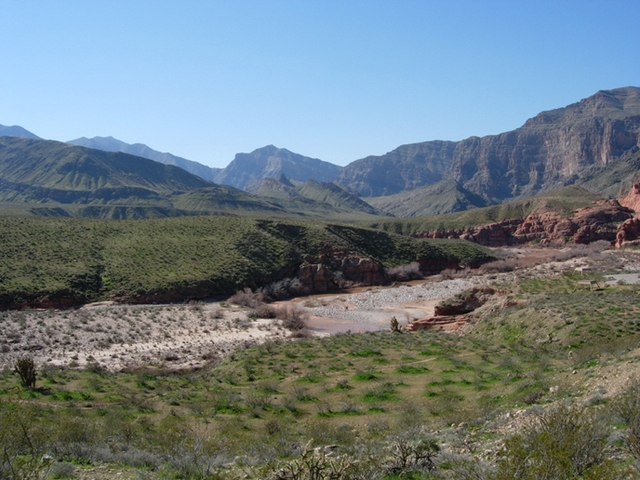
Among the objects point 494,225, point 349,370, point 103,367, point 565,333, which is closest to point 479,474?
point 349,370

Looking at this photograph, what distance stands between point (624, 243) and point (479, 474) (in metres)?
85.1

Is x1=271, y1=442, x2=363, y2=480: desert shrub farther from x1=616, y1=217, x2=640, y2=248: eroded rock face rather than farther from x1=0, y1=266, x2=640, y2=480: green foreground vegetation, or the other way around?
x1=616, y1=217, x2=640, y2=248: eroded rock face

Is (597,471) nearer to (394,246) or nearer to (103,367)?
(103,367)

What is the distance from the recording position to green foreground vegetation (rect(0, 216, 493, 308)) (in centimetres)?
4325

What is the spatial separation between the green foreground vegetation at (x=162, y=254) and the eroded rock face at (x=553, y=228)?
111 ft

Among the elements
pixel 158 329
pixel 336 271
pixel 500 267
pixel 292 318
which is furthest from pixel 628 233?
pixel 158 329

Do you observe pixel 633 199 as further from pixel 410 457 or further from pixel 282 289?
pixel 410 457

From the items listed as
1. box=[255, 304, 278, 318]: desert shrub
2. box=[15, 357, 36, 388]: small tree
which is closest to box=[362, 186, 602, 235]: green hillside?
box=[255, 304, 278, 318]: desert shrub

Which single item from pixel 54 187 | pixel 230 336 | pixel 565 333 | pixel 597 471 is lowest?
pixel 230 336

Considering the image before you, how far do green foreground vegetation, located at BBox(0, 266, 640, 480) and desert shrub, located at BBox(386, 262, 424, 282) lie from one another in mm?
37364

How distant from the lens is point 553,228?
98.2 m

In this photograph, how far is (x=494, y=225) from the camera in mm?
106250

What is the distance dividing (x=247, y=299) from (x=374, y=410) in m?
32.6

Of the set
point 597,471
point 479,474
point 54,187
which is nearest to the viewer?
point 597,471
